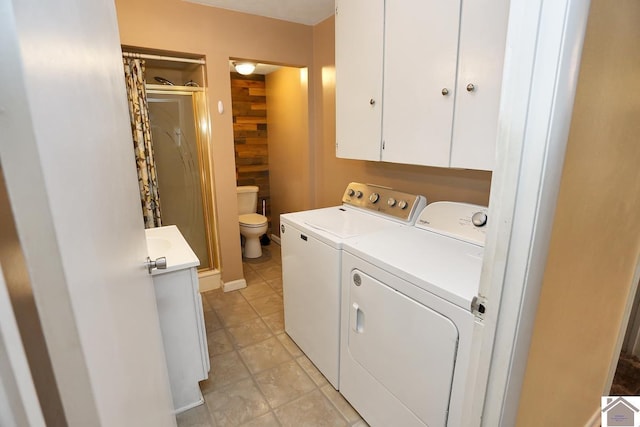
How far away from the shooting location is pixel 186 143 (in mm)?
2965

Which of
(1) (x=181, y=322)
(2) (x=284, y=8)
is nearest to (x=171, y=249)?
(1) (x=181, y=322)

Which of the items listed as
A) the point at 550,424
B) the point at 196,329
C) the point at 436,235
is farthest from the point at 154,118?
the point at 550,424

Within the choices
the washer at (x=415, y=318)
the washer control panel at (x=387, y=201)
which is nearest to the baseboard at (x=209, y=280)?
the washer control panel at (x=387, y=201)

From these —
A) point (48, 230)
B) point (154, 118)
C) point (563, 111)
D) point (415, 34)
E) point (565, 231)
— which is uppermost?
point (415, 34)

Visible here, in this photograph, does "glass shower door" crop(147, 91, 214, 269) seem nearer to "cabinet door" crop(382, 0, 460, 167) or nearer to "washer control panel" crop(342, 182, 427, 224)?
"washer control panel" crop(342, 182, 427, 224)

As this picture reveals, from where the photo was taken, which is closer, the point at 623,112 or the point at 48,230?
the point at 48,230

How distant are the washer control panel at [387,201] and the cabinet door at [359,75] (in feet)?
0.90

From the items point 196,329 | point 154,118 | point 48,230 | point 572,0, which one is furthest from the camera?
point 154,118

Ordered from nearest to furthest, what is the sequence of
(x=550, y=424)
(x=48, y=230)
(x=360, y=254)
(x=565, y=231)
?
(x=48, y=230)
(x=565, y=231)
(x=550, y=424)
(x=360, y=254)

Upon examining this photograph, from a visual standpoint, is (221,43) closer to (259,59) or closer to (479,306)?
(259,59)

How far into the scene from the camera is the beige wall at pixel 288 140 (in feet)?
10.2

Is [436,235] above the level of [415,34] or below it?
below

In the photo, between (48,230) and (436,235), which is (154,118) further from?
(48,230)

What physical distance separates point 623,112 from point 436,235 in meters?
0.90
